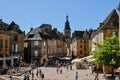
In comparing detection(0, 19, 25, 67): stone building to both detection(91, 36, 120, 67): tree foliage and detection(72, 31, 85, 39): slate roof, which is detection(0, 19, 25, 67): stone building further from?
detection(72, 31, 85, 39): slate roof

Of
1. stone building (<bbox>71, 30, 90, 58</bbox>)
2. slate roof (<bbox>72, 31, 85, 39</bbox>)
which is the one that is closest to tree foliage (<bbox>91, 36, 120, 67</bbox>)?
stone building (<bbox>71, 30, 90, 58</bbox>)

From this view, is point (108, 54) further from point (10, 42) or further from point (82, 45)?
point (82, 45)

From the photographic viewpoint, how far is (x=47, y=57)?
3720 inches

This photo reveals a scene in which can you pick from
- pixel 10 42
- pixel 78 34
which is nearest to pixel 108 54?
pixel 10 42

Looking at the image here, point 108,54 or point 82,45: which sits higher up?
point 82,45

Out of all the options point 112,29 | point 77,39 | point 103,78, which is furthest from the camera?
point 77,39

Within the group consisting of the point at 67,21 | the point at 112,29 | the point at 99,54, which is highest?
the point at 67,21

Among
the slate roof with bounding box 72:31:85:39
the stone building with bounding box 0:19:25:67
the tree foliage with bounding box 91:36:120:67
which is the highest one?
the slate roof with bounding box 72:31:85:39

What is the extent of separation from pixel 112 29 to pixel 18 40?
83.2 feet

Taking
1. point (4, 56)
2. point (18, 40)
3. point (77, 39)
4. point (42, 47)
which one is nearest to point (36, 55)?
point (42, 47)

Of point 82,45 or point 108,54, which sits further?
point 82,45

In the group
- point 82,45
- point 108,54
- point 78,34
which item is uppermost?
point 78,34

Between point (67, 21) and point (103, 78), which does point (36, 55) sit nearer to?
point (103, 78)

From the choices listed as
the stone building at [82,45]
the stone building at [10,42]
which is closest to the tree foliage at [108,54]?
the stone building at [10,42]
